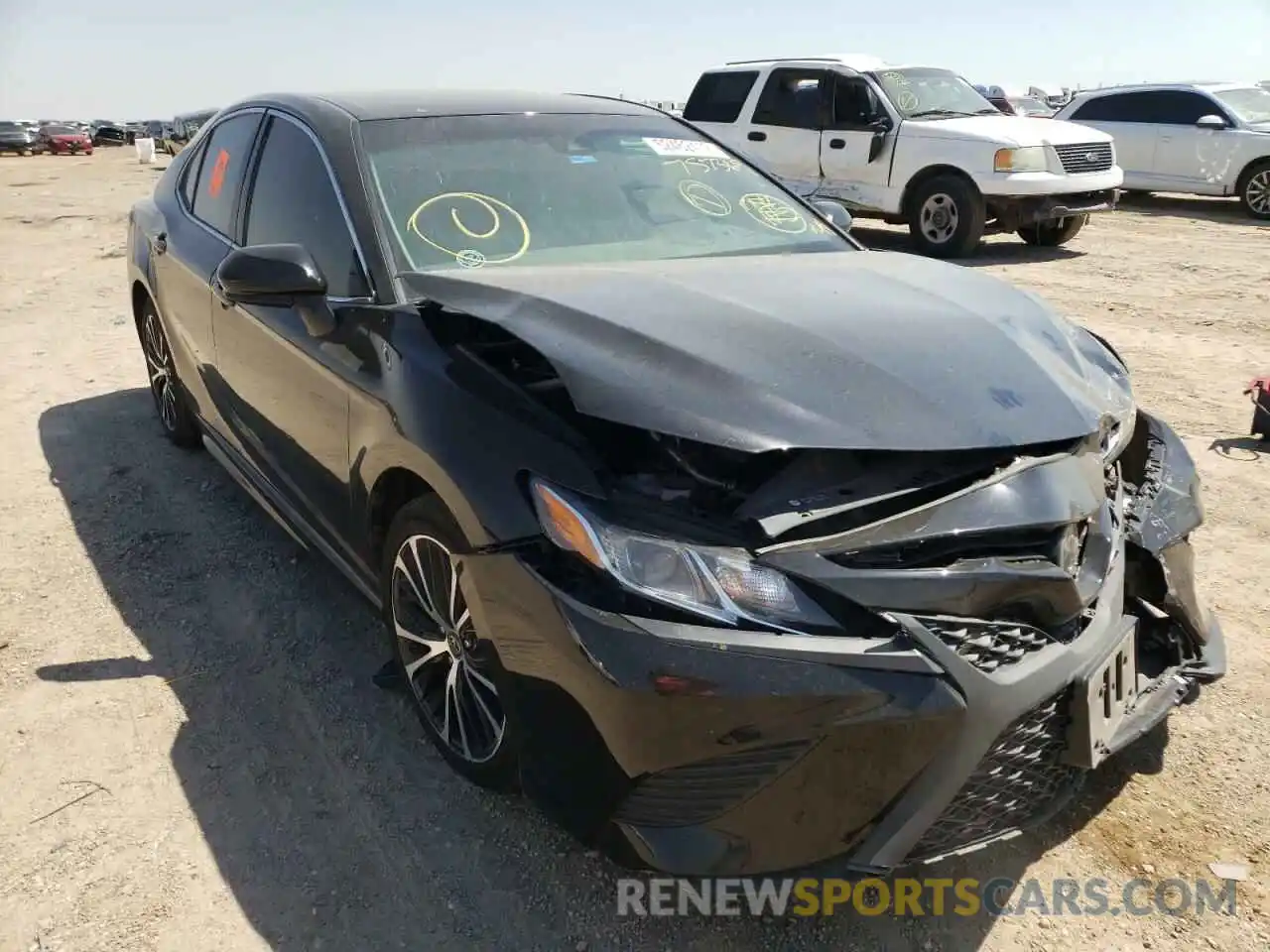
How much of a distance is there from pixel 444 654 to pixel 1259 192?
14.6m

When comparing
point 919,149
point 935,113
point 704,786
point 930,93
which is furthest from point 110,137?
point 704,786

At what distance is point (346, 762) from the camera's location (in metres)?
2.76

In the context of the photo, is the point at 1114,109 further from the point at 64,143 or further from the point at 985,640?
the point at 64,143

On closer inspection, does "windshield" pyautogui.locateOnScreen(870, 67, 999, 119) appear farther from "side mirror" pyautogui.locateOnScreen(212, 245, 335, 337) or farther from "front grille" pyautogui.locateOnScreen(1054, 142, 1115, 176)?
"side mirror" pyautogui.locateOnScreen(212, 245, 335, 337)

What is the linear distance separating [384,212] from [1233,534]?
338cm

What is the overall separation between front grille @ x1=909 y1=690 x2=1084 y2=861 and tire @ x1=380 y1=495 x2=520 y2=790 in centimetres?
89

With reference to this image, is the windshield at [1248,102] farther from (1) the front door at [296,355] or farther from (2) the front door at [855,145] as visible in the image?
(1) the front door at [296,355]

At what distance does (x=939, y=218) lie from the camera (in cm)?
1074

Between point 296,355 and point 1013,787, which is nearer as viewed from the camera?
point 1013,787

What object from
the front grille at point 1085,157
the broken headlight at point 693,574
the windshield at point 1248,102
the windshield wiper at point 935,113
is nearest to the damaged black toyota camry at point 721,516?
the broken headlight at point 693,574

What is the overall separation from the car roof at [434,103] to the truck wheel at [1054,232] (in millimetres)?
8811

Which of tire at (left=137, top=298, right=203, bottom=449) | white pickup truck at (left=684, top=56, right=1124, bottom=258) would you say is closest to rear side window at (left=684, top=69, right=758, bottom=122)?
white pickup truck at (left=684, top=56, right=1124, bottom=258)

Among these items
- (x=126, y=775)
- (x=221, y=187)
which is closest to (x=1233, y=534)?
(x=126, y=775)

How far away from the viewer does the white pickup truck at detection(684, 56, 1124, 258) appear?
10.3m
